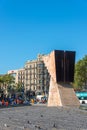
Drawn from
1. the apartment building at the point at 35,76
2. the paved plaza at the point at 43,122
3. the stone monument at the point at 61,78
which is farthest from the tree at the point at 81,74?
the paved plaza at the point at 43,122

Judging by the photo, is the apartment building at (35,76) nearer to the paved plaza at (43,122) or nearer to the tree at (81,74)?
the tree at (81,74)

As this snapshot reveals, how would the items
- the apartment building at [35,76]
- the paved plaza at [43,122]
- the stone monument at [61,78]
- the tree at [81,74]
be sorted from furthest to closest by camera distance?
the apartment building at [35,76], the tree at [81,74], the stone monument at [61,78], the paved plaza at [43,122]

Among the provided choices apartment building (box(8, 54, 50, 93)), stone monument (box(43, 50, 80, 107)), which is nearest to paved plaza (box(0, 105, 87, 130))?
stone monument (box(43, 50, 80, 107))

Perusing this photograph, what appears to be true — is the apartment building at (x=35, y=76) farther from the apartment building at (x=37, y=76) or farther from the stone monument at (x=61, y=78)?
the stone monument at (x=61, y=78)

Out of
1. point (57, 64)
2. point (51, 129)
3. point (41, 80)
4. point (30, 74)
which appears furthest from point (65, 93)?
point (30, 74)

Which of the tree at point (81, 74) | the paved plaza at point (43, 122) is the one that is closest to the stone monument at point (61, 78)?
the paved plaza at point (43, 122)

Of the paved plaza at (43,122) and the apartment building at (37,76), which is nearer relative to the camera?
the paved plaza at (43,122)

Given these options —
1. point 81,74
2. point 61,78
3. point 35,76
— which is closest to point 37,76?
point 35,76

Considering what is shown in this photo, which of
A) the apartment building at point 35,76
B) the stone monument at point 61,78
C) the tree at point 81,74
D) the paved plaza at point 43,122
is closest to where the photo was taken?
the paved plaza at point 43,122

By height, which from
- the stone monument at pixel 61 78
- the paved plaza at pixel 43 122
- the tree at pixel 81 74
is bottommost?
the paved plaza at pixel 43 122

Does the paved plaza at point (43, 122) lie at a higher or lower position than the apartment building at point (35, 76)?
lower

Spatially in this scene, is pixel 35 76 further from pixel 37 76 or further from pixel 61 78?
pixel 61 78

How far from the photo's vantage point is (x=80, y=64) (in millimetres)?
102375

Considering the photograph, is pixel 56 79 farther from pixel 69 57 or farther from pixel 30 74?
pixel 30 74
